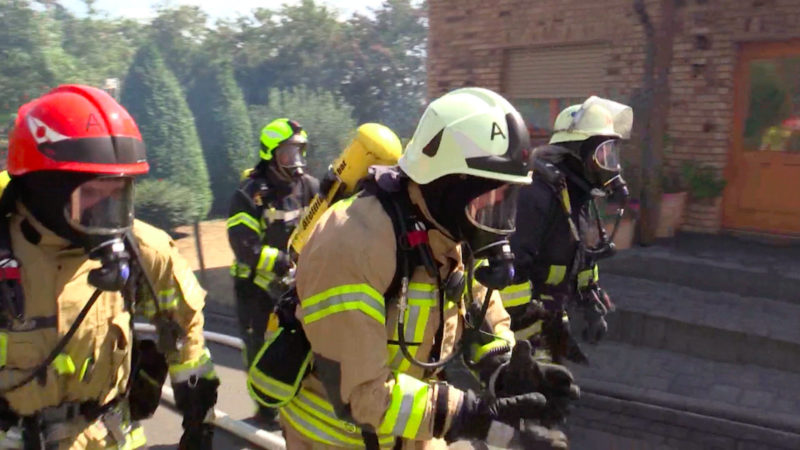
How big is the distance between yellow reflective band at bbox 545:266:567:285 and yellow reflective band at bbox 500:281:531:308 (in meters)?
0.27

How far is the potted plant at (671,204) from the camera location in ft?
27.8

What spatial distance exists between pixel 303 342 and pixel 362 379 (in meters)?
0.39

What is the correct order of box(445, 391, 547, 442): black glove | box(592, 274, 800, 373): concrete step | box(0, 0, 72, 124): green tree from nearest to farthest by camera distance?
box(445, 391, 547, 442): black glove → box(592, 274, 800, 373): concrete step → box(0, 0, 72, 124): green tree

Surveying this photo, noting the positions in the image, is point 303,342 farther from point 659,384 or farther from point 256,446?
point 659,384

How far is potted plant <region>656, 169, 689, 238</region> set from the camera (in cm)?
848

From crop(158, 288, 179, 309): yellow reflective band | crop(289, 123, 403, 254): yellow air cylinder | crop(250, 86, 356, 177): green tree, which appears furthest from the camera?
crop(250, 86, 356, 177): green tree

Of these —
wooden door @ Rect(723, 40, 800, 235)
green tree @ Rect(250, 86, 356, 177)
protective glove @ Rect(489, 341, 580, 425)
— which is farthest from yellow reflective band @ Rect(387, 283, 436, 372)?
green tree @ Rect(250, 86, 356, 177)

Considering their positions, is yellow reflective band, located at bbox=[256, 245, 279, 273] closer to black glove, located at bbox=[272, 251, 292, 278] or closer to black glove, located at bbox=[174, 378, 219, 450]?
black glove, located at bbox=[272, 251, 292, 278]

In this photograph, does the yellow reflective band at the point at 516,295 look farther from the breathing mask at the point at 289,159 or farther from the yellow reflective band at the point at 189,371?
the breathing mask at the point at 289,159

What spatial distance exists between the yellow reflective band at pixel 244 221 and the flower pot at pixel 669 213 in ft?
17.1

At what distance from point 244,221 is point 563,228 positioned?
2119 millimetres

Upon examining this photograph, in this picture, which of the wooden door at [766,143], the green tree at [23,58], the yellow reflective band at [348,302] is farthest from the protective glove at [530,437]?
the green tree at [23,58]


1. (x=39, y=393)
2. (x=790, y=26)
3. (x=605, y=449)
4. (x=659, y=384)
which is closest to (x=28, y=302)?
(x=39, y=393)

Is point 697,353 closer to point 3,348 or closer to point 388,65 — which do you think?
point 3,348
